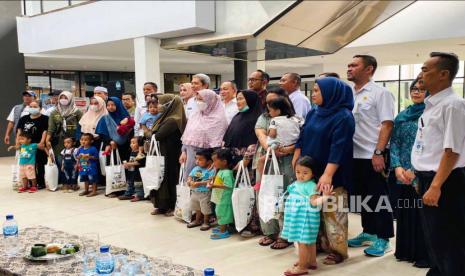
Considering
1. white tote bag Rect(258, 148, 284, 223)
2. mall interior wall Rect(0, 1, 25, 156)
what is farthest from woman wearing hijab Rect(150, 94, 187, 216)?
mall interior wall Rect(0, 1, 25, 156)

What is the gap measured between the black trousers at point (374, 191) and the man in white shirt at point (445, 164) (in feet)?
3.09

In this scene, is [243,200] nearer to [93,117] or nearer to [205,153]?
[205,153]

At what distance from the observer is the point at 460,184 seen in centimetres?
208

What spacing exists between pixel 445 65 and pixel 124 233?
10.3ft

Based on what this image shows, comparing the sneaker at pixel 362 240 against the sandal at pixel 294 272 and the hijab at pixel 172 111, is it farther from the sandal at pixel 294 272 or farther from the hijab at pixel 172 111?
the hijab at pixel 172 111

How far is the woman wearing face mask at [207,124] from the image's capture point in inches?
154

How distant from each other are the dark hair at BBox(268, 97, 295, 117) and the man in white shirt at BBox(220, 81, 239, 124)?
82 cm

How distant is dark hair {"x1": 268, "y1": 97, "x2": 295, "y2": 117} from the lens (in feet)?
10.7

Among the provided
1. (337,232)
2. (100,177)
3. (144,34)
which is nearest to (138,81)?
(144,34)

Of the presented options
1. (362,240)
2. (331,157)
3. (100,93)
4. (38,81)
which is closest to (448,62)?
(331,157)

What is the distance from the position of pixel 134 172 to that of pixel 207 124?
1.70 meters

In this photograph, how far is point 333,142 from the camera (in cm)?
273

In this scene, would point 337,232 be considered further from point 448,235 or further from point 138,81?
point 138,81

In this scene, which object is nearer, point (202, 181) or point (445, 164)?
point (445, 164)
